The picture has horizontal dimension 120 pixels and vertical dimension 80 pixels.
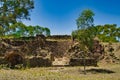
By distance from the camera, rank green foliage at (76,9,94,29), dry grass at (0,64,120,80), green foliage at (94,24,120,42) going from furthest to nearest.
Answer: green foliage at (94,24,120,42) < green foliage at (76,9,94,29) < dry grass at (0,64,120,80)

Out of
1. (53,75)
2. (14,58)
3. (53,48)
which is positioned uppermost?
(53,48)

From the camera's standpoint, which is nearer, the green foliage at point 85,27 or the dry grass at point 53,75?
the dry grass at point 53,75

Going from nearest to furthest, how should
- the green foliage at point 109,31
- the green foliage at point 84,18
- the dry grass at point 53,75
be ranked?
1. the dry grass at point 53,75
2. the green foliage at point 84,18
3. the green foliage at point 109,31

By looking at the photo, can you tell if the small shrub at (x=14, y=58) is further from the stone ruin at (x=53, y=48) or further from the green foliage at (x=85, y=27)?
the green foliage at (x=85, y=27)

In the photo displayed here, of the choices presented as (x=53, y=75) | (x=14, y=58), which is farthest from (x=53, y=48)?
(x=53, y=75)

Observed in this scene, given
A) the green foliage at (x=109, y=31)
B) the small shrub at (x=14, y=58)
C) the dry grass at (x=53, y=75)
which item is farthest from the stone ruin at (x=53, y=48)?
the green foliage at (x=109, y=31)

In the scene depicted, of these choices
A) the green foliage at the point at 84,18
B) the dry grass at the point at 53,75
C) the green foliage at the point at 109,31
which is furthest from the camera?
the green foliage at the point at 109,31

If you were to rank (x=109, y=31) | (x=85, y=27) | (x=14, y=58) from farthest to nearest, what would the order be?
(x=109, y=31)
(x=14, y=58)
(x=85, y=27)

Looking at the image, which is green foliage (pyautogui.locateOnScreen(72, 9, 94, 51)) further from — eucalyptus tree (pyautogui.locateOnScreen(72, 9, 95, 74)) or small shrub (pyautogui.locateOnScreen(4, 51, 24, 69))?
small shrub (pyautogui.locateOnScreen(4, 51, 24, 69))

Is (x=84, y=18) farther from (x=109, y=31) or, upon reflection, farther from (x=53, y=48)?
(x=109, y=31)

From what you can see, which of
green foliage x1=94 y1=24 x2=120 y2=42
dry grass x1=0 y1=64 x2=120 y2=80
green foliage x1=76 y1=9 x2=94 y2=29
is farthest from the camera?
green foliage x1=94 y1=24 x2=120 y2=42

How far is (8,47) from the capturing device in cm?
→ 6400

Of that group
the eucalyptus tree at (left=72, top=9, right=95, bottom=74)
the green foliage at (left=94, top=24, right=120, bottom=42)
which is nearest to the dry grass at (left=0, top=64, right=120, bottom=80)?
the eucalyptus tree at (left=72, top=9, right=95, bottom=74)

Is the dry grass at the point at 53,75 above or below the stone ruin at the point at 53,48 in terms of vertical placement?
below
